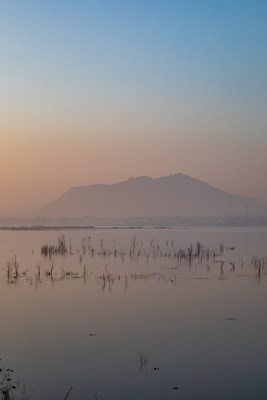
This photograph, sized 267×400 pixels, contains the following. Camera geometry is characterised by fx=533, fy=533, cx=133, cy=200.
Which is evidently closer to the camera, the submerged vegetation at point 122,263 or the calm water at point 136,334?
the calm water at point 136,334

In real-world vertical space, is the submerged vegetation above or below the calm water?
above

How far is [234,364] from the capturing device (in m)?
10.4

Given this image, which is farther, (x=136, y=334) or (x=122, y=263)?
(x=122, y=263)

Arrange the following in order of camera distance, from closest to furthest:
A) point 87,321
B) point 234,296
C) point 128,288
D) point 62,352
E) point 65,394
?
point 65,394 → point 62,352 → point 87,321 → point 234,296 → point 128,288

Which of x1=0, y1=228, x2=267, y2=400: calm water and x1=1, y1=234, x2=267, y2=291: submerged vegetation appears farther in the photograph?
x1=1, y1=234, x2=267, y2=291: submerged vegetation

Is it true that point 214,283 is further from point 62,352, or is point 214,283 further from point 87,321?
point 62,352

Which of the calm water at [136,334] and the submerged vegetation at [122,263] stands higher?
the submerged vegetation at [122,263]

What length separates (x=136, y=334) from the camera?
13031 millimetres

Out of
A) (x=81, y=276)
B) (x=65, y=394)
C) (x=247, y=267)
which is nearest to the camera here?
(x=65, y=394)

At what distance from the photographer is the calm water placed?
938 centimetres

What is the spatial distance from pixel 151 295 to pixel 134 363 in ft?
27.7

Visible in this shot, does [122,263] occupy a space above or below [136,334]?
above

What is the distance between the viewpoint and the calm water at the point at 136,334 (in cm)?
938

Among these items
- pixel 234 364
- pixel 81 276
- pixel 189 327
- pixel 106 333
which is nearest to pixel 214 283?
pixel 81 276
